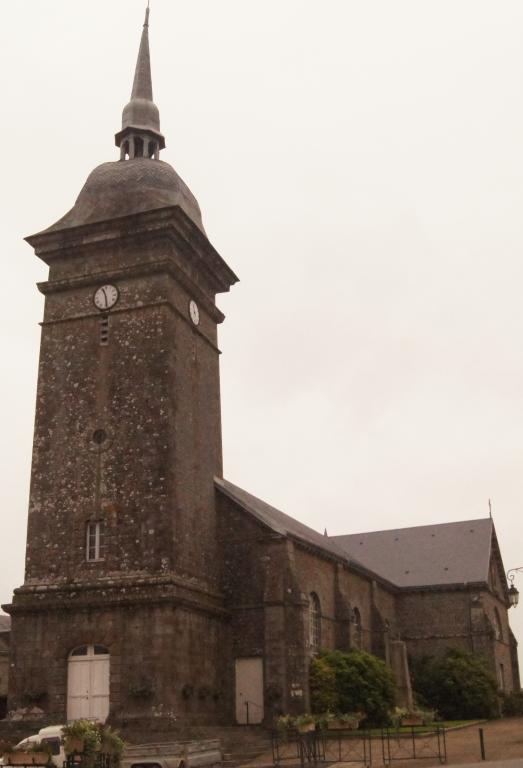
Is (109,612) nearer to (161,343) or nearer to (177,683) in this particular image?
(177,683)

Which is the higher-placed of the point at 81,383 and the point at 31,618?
the point at 81,383

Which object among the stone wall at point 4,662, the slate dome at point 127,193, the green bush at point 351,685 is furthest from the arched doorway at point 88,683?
the stone wall at point 4,662

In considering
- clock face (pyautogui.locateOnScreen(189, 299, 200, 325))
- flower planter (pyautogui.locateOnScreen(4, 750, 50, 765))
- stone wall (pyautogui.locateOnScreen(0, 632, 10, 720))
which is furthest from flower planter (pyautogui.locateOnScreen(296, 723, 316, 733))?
stone wall (pyautogui.locateOnScreen(0, 632, 10, 720))

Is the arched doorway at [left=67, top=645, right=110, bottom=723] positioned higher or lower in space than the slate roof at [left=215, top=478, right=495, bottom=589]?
lower

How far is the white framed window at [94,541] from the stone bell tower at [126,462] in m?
0.03

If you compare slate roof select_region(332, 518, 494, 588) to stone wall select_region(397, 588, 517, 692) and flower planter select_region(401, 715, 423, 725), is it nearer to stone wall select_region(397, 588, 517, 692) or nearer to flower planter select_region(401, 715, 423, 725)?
stone wall select_region(397, 588, 517, 692)

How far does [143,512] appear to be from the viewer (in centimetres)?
2800

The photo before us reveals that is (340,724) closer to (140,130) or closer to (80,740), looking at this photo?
(80,740)

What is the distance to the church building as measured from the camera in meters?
26.8

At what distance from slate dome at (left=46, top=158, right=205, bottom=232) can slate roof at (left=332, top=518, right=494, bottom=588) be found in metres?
25.4

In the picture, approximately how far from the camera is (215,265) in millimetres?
33938

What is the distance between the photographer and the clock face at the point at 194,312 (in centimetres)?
3241

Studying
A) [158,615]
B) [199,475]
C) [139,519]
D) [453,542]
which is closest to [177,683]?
[158,615]

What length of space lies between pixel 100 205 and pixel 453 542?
99.7 ft
